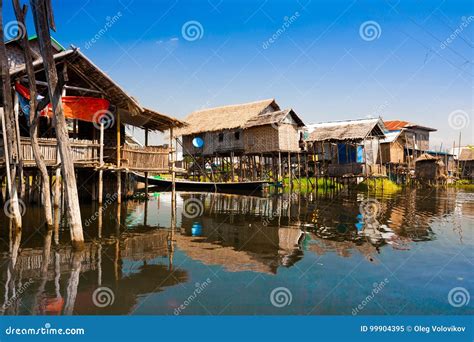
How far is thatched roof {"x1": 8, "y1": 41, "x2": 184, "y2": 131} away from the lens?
12797 millimetres

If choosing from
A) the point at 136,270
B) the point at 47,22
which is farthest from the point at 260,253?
the point at 47,22

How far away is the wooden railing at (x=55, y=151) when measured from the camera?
12.4m

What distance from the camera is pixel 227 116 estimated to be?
2941cm

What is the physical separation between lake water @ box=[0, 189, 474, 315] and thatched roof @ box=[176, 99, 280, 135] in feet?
55.1

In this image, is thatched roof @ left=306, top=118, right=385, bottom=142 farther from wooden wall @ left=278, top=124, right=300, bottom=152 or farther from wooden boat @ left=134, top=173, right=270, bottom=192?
wooden boat @ left=134, top=173, right=270, bottom=192

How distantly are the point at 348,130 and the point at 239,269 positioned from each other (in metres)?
24.3

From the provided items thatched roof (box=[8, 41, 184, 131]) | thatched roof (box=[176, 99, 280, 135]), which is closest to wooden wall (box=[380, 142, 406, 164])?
thatched roof (box=[176, 99, 280, 135])

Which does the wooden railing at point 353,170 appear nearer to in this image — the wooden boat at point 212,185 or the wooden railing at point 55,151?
the wooden boat at point 212,185

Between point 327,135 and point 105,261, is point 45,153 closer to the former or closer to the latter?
point 105,261

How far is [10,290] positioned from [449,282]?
663cm

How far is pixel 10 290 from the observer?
549cm

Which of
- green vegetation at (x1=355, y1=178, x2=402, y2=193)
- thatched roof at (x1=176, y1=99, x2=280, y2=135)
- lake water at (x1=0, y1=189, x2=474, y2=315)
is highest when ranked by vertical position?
thatched roof at (x1=176, y1=99, x2=280, y2=135)

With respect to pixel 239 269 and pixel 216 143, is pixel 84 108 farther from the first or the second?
pixel 216 143

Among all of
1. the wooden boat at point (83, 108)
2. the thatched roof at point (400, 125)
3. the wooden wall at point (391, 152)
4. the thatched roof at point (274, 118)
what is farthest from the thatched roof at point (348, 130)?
the wooden boat at point (83, 108)
